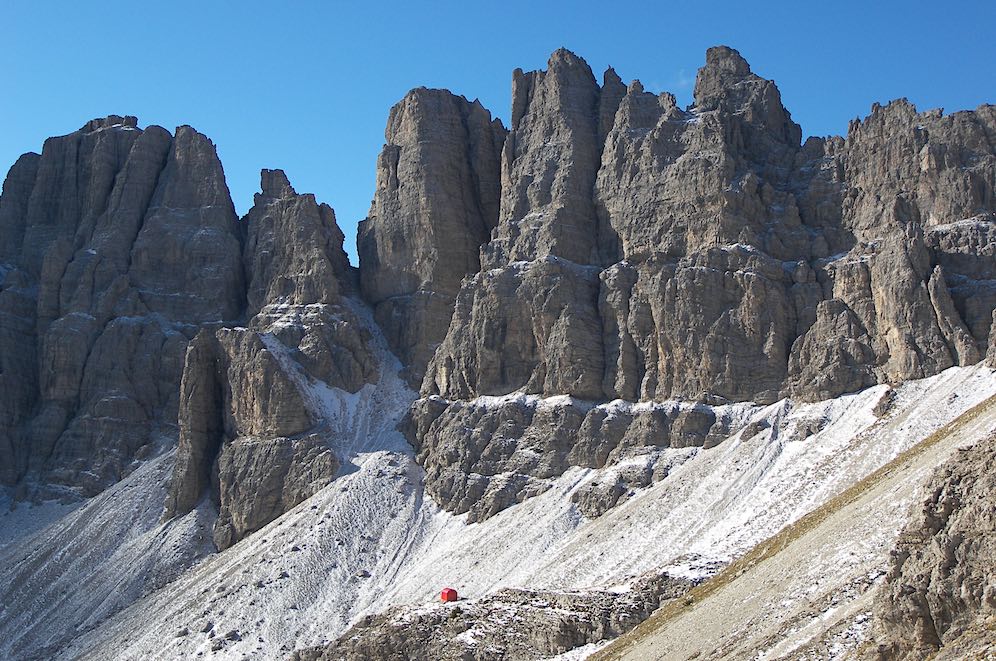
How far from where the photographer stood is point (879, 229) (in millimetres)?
113188

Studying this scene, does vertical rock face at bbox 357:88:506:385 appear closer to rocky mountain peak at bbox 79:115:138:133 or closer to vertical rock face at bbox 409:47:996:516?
vertical rock face at bbox 409:47:996:516

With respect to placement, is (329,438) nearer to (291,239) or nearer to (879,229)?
(291,239)

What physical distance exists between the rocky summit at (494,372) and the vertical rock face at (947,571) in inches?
1196

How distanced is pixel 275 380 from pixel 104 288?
38.1 m

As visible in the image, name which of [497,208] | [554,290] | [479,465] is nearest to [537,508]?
[479,465]

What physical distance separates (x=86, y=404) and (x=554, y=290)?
64.5 meters

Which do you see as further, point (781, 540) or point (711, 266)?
point (711, 266)

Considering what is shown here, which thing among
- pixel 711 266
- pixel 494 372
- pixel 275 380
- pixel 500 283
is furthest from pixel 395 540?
pixel 711 266

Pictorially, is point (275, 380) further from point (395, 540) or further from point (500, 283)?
point (500, 283)

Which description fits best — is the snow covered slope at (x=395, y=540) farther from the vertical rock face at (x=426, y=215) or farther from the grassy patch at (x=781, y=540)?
the vertical rock face at (x=426, y=215)

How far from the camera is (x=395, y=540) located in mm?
113438

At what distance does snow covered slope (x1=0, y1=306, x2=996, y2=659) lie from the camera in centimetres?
9144

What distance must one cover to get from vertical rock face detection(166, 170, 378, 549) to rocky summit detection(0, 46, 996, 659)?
43 centimetres

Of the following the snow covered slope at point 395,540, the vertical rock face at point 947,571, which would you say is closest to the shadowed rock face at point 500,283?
the snow covered slope at point 395,540
